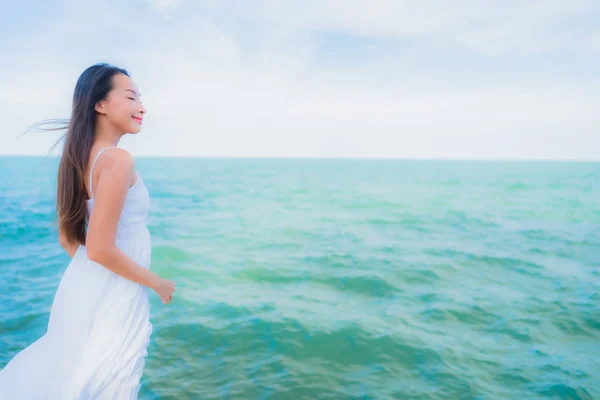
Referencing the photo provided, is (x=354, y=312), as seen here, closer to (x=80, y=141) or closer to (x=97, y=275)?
(x=97, y=275)

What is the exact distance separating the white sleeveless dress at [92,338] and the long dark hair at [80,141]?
3.2 inches

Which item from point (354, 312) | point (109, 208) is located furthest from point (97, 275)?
point (354, 312)

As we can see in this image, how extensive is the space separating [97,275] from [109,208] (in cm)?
39

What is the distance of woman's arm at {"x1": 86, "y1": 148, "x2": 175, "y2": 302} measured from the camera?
1710 millimetres

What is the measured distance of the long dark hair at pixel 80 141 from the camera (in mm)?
1881

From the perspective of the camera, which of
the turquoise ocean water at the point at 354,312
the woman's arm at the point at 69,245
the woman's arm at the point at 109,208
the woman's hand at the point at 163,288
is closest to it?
the woman's arm at the point at 109,208

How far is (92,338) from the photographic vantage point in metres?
1.89

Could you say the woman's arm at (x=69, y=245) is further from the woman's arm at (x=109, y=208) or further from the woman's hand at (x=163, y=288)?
the woman's hand at (x=163, y=288)

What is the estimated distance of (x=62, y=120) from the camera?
2.12m

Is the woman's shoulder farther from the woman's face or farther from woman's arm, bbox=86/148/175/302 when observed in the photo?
the woman's face

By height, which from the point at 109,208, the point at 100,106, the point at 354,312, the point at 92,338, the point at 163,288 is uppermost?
the point at 100,106

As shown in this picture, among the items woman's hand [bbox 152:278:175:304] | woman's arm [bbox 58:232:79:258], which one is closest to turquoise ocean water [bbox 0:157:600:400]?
woman's arm [bbox 58:232:79:258]

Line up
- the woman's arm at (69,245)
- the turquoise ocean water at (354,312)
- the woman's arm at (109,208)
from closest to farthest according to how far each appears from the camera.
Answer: the woman's arm at (109,208)
the woman's arm at (69,245)
the turquoise ocean water at (354,312)

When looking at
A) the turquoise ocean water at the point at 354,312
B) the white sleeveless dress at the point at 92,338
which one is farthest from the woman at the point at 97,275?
the turquoise ocean water at the point at 354,312
